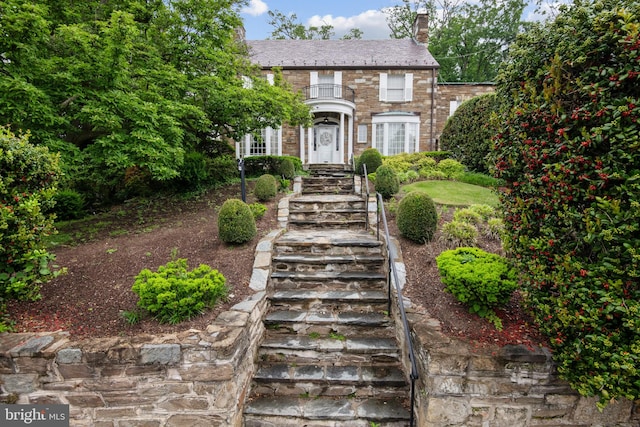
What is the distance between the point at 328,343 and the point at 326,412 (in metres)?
0.75

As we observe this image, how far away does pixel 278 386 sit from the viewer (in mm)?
3441

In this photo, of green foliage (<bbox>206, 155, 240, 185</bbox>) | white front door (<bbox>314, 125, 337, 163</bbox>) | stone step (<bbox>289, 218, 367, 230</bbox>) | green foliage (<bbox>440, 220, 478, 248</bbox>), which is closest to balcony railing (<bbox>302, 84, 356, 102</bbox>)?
white front door (<bbox>314, 125, 337, 163</bbox>)

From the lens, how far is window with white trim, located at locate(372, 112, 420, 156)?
49.5 ft

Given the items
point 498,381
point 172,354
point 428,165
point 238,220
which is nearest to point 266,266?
point 238,220

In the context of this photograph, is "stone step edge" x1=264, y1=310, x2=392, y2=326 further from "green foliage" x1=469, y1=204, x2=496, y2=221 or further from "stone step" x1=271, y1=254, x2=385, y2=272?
"green foliage" x1=469, y1=204, x2=496, y2=221

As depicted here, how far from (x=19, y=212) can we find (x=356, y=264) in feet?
13.4

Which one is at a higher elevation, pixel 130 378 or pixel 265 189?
pixel 265 189

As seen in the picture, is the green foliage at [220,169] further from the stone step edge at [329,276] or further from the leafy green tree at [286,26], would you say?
the leafy green tree at [286,26]

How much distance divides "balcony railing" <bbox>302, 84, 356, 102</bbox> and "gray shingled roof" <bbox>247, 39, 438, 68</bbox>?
103 cm

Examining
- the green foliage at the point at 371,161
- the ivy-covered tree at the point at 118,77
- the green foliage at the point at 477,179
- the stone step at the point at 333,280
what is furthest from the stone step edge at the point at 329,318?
the green foliage at the point at 371,161

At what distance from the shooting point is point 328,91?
15.2 m

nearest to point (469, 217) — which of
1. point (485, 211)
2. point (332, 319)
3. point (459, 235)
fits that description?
point (485, 211)

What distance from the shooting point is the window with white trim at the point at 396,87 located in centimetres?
1515

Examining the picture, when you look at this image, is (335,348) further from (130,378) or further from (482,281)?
(130,378)
